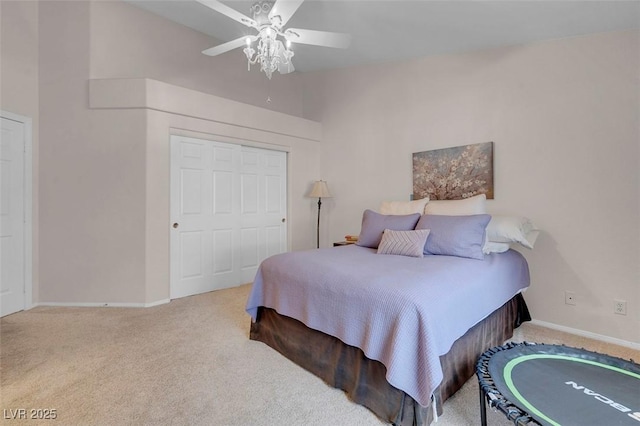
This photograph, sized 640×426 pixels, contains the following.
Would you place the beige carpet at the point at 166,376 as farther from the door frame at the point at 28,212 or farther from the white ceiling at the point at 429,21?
the white ceiling at the point at 429,21

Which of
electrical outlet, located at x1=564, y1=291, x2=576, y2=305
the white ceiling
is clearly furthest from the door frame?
electrical outlet, located at x1=564, y1=291, x2=576, y2=305

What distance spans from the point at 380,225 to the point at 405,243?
470mm

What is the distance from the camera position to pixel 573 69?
283cm

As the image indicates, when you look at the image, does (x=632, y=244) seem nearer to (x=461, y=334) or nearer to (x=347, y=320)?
(x=461, y=334)

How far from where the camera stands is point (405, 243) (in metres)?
2.61

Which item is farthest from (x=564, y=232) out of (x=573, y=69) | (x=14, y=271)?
(x=14, y=271)

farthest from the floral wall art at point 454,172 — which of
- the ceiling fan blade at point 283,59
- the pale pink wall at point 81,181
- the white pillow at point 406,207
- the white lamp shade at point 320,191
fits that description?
the pale pink wall at point 81,181

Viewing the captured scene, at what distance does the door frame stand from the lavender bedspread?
260 centimetres

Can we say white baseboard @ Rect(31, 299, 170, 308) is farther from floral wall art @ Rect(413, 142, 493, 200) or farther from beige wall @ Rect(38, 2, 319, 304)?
floral wall art @ Rect(413, 142, 493, 200)

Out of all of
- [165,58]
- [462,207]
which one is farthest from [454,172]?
[165,58]

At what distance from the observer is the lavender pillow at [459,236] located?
2455 mm

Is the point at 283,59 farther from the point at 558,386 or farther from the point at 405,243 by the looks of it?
the point at 558,386

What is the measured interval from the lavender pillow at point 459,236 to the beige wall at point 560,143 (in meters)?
0.88

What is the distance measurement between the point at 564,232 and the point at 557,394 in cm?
202
